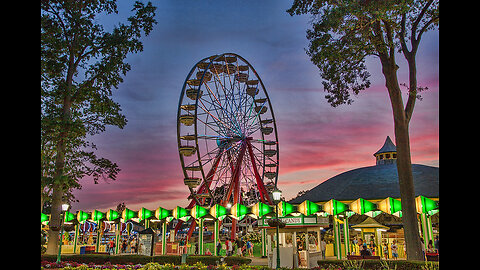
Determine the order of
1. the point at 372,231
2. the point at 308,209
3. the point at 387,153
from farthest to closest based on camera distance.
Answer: the point at 387,153, the point at 372,231, the point at 308,209

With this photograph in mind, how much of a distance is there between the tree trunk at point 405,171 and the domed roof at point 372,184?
17.9 meters

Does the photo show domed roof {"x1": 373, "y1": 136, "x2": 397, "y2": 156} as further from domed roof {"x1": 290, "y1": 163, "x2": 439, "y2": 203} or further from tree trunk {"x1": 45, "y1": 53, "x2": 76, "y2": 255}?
tree trunk {"x1": 45, "y1": 53, "x2": 76, "y2": 255}

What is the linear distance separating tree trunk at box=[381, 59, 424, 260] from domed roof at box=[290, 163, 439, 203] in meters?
17.9

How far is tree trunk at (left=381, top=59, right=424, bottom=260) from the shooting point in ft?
41.9

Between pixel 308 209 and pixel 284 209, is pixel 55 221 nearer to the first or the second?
pixel 284 209

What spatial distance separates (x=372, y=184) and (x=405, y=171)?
2180cm

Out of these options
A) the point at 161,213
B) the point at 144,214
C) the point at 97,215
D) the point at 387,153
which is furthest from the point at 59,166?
the point at 387,153

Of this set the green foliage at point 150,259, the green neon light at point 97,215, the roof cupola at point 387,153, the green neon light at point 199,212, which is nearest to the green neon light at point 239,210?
the green neon light at point 199,212

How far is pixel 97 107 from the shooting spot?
791 inches

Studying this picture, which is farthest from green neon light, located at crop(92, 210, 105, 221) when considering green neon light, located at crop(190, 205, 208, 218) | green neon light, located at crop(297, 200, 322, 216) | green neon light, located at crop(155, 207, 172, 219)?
green neon light, located at crop(297, 200, 322, 216)

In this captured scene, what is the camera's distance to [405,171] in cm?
1308

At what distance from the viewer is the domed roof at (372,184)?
31.0 metres

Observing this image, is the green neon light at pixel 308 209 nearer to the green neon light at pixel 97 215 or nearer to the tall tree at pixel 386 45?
the tall tree at pixel 386 45
